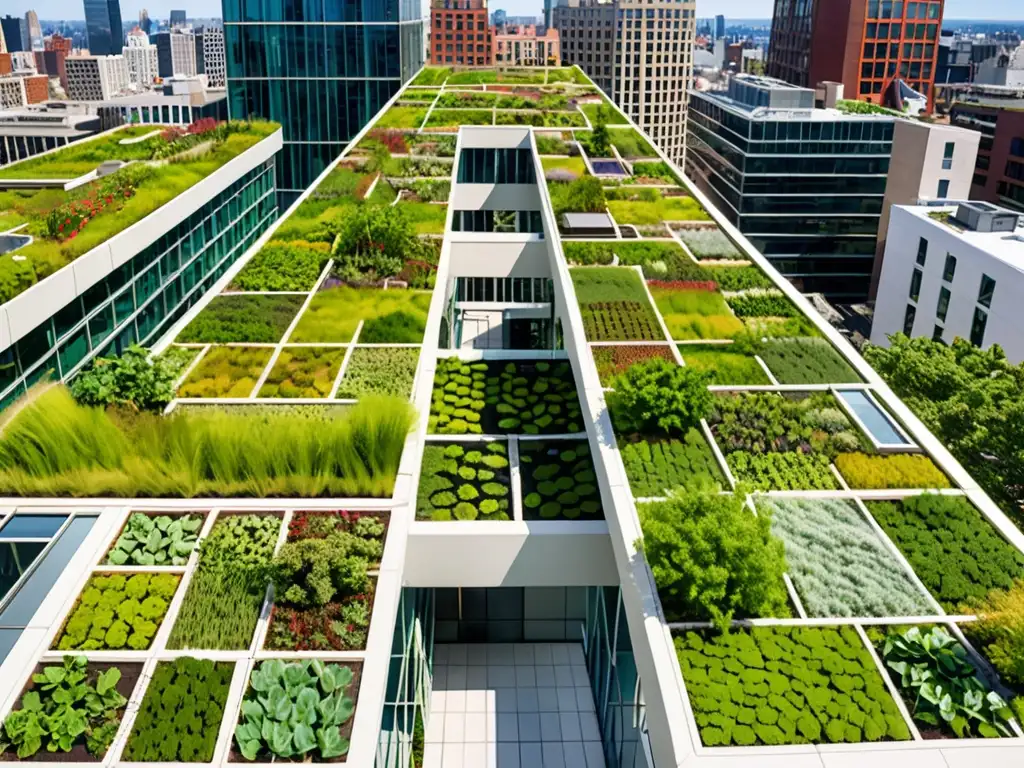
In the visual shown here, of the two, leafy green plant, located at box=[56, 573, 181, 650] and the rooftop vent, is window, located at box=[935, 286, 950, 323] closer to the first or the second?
the rooftop vent

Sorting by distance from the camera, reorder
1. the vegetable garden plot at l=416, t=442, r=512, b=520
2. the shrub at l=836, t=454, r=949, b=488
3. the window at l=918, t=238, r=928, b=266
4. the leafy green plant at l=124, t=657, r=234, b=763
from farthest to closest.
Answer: the window at l=918, t=238, r=928, b=266 → the vegetable garden plot at l=416, t=442, r=512, b=520 → the shrub at l=836, t=454, r=949, b=488 → the leafy green plant at l=124, t=657, r=234, b=763

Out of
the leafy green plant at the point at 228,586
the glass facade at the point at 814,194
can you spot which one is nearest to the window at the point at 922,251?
the glass facade at the point at 814,194

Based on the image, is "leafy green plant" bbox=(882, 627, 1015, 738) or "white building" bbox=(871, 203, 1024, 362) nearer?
"leafy green plant" bbox=(882, 627, 1015, 738)

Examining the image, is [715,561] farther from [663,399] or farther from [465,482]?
[465,482]

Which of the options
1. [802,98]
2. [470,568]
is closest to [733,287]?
[470,568]

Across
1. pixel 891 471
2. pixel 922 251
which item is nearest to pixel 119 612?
pixel 891 471

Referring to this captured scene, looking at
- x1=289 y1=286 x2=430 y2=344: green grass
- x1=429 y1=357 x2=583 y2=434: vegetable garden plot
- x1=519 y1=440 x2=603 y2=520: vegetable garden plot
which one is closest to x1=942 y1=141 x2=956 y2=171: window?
x1=429 y1=357 x2=583 y2=434: vegetable garden plot

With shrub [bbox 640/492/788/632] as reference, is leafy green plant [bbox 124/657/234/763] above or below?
below

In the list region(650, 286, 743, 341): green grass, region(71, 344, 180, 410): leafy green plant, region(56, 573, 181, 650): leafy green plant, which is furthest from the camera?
region(650, 286, 743, 341): green grass
